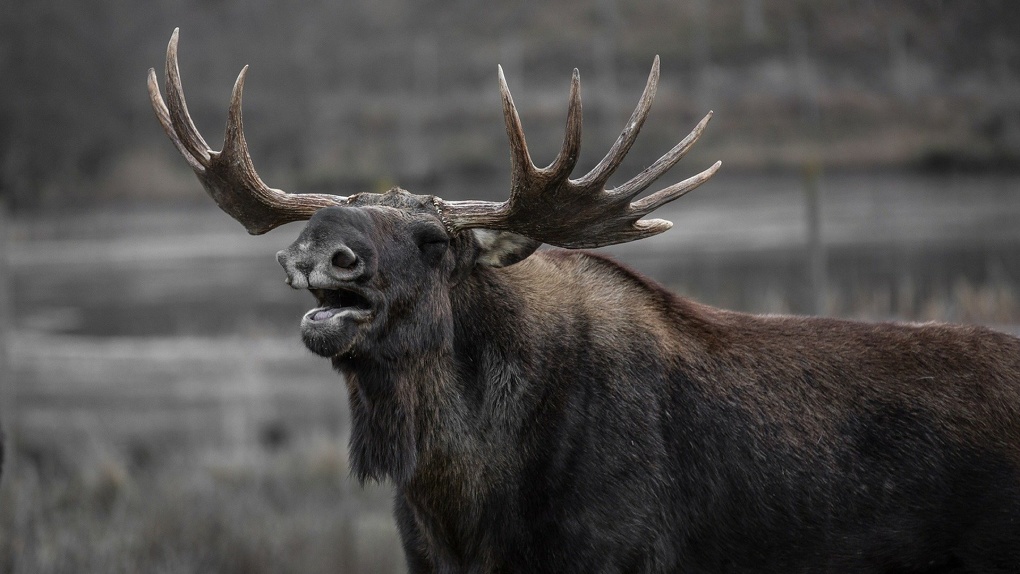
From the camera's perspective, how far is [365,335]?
3.81 meters

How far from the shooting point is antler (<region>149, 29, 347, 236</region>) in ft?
14.5

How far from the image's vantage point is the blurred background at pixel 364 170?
11.8 m

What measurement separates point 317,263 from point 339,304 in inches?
10.8

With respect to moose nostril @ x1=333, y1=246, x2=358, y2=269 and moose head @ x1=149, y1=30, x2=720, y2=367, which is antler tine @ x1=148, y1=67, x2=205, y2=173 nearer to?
moose head @ x1=149, y1=30, x2=720, y2=367

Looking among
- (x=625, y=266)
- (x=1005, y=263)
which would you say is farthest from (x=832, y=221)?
(x=625, y=266)

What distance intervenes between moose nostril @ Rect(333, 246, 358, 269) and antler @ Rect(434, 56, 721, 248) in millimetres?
629

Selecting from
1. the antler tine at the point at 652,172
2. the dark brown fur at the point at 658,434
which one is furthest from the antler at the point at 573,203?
the dark brown fur at the point at 658,434

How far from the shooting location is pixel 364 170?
25.0 meters

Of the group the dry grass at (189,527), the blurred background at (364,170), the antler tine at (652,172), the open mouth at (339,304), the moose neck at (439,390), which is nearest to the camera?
the open mouth at (339,304)

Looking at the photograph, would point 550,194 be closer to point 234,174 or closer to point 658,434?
point 658,434

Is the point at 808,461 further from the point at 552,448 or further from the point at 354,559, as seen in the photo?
the point at 354,559

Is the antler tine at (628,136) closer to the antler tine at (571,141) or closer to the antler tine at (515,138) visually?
the antler tine at (571,141)

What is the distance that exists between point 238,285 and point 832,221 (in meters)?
12.2

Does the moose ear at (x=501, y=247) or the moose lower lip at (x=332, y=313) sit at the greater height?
the moose ear at (x=501, y=247)
